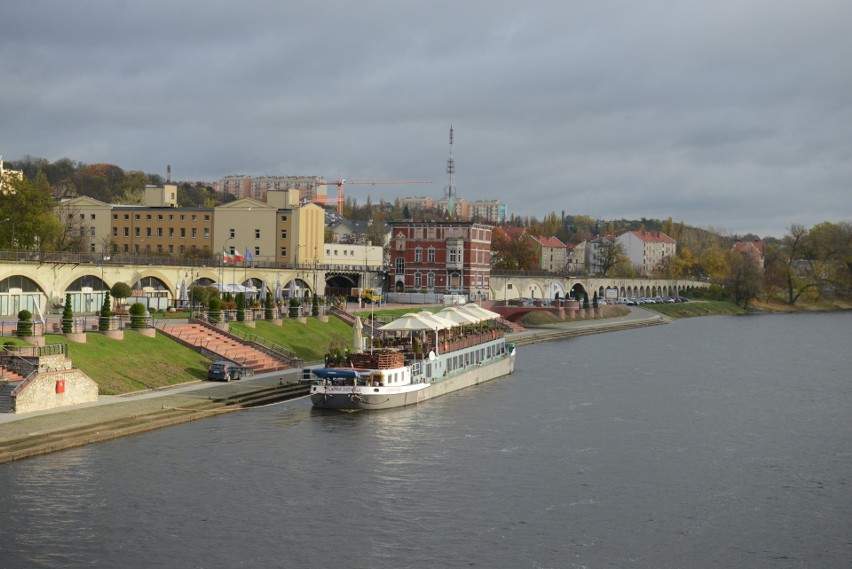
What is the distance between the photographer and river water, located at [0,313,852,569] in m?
34.5

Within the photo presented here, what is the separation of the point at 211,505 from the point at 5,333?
24.9 m

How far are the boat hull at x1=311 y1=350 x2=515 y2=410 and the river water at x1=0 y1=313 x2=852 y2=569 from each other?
0.85 metres

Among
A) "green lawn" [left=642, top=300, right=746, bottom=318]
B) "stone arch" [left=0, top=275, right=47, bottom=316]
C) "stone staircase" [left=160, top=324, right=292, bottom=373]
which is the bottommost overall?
"stone staircase" [left=160, top=324, right=292, bottom=373]

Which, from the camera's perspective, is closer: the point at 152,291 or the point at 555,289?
the point at 152,291

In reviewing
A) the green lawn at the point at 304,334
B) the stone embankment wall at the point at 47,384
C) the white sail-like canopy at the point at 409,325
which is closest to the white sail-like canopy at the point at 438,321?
the white sail-like canopy at the point at 409,325

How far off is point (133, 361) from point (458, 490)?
88.7 ft

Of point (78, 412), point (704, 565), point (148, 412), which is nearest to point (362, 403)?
point (148, 412)

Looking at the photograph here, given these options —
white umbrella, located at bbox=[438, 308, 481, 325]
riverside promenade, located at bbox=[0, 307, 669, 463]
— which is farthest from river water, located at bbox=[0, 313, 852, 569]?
white umbrella, located at bbox=[438, 308, 481, 325]

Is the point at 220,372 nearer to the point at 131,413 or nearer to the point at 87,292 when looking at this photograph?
the point at 131,413

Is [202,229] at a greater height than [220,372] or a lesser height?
greater

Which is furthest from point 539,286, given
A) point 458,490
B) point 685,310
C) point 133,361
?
point 458,490

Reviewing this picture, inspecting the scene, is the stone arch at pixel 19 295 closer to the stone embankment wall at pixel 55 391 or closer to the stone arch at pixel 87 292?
the stone arch at pixel 87 292

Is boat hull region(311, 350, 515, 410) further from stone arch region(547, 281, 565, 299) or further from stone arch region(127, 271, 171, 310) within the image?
stone arch region(547, 281, 565, 299)

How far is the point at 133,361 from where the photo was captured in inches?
2403
